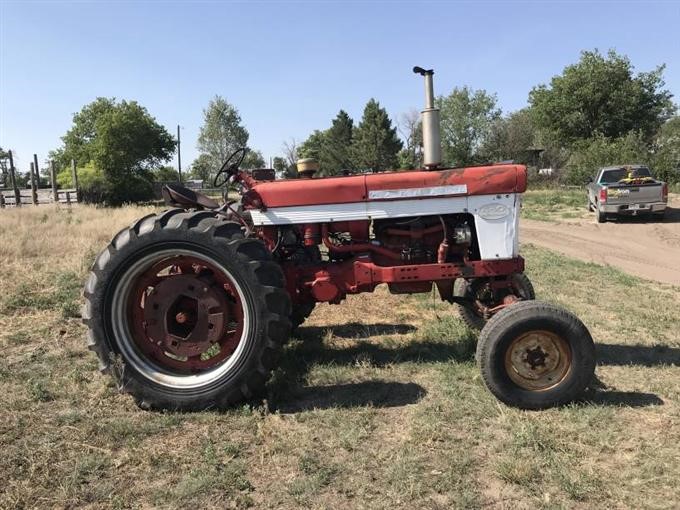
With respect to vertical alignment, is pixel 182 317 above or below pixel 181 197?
below

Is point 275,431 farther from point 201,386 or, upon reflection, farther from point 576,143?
point 576,143

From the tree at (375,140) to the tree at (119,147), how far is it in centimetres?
2164

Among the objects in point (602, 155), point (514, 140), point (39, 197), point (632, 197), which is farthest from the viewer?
point (514, 140)

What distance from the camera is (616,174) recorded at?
55.6ft

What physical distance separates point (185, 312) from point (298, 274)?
3.01 ft

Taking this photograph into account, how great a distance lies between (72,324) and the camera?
5.72 meters

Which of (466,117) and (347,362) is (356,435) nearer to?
(347,362)

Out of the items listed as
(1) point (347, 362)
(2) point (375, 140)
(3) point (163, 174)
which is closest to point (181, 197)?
(1) point (347, 362)

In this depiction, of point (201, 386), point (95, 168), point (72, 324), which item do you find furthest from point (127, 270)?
point (95, 168)

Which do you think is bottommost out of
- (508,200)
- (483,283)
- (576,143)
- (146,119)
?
(483,283)

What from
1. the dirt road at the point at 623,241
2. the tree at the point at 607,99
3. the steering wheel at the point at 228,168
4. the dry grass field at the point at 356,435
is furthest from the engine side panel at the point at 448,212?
the tree at the point at 607,99

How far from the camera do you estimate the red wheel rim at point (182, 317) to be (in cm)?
380

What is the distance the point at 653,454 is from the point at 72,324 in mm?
5391

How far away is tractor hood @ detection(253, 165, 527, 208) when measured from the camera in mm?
4004
